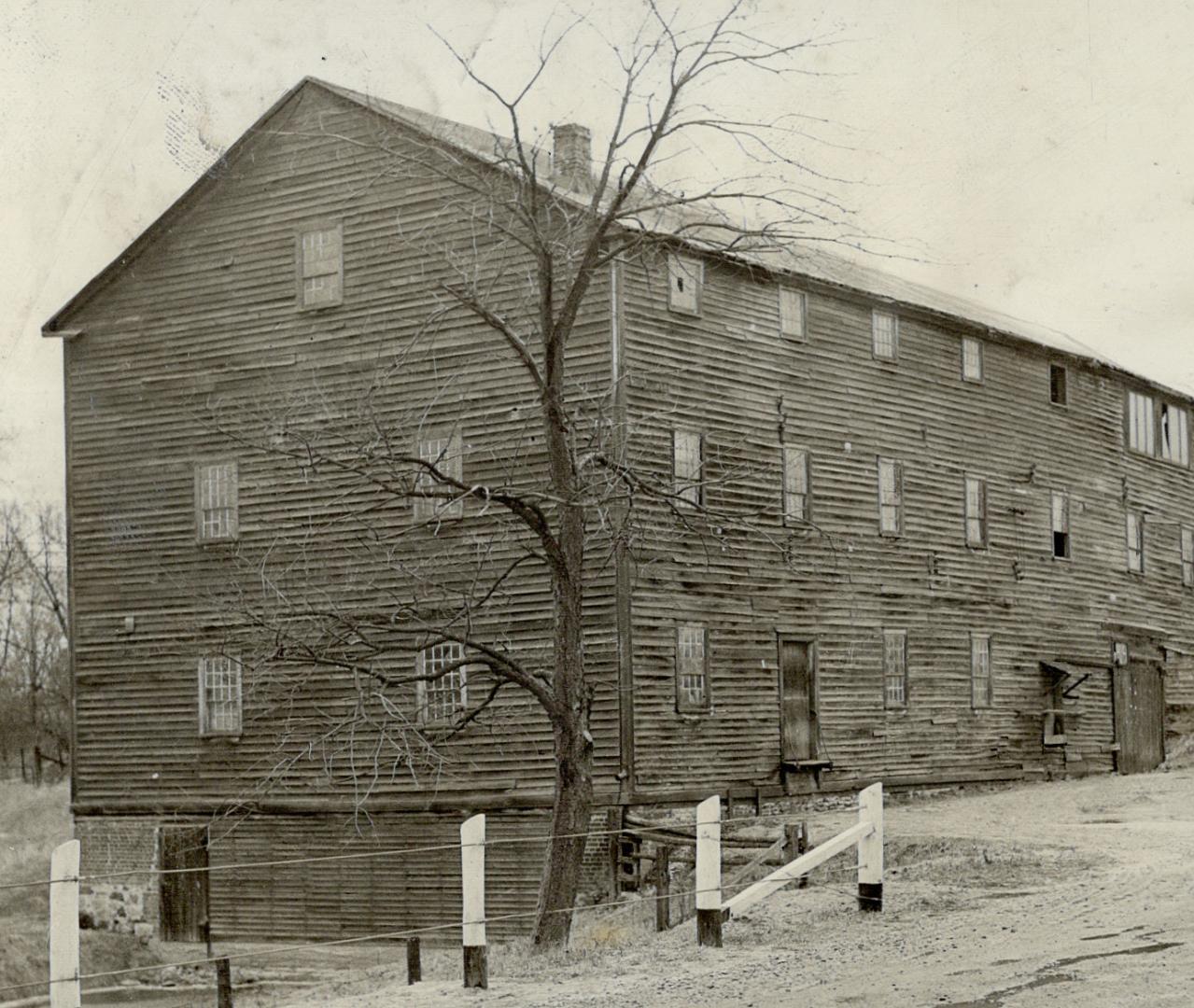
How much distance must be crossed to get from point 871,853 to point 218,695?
15244mm

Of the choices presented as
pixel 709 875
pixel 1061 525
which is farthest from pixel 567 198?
pixel 1061 525

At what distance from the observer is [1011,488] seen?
1313 inches

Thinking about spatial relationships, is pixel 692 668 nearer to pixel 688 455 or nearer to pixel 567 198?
pixel 688 455

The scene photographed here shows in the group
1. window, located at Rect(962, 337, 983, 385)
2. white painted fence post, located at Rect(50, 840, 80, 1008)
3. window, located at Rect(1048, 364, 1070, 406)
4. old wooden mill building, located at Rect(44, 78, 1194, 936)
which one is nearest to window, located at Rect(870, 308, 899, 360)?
old wooden mill building, located at Rect(44, 78, 1194, 936)

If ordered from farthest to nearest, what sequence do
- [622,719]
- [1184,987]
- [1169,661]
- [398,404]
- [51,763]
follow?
[51,763] < [1169,661] < [398,404] < [622,719] < [1184,987]

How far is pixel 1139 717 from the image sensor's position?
126ft

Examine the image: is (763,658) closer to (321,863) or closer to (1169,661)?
(321,863)

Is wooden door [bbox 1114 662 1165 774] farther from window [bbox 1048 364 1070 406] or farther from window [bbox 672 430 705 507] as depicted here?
window [bbox 672 430 705 507]

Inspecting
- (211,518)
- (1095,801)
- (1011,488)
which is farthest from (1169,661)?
(211,518)

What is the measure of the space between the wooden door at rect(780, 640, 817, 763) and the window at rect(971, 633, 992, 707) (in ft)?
18.4

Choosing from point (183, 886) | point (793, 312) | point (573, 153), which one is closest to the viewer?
point (183, 886)

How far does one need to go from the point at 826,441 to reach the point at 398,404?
7.29m

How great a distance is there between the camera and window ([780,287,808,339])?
1087 inches

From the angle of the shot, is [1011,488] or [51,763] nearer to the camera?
[1011,488]
